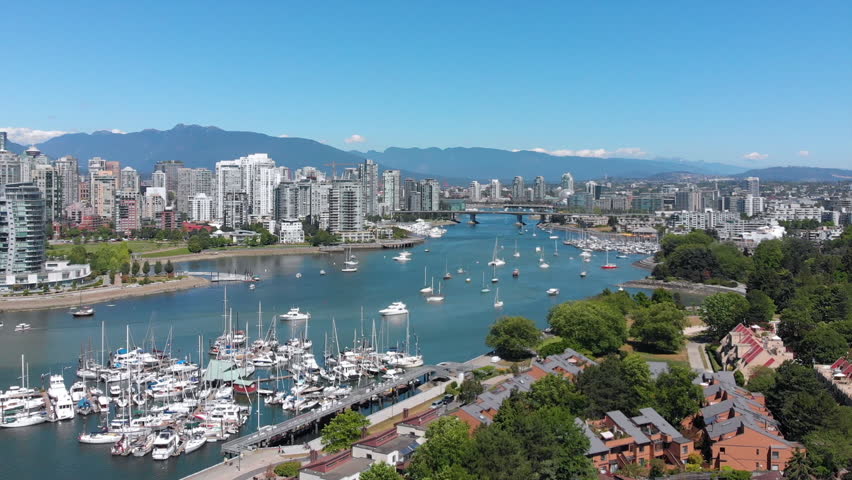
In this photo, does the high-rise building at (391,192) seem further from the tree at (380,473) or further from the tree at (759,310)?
the tree at (380,473)

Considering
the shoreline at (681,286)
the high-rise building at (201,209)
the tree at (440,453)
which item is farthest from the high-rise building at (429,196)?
the tree at (440,453)

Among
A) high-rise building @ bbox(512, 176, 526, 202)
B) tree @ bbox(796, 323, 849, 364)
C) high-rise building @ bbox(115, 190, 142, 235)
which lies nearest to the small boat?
tree @ bbox(796, 323, 849, 364)

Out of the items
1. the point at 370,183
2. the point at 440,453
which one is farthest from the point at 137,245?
the point at 440,453

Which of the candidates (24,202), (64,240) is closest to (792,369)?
(24,202)

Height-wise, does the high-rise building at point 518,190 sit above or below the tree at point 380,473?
above

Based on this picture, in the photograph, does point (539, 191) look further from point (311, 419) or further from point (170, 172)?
point (311, 419)

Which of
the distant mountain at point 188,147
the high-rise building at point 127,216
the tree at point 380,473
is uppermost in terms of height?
the distant mountain at point 188,147
